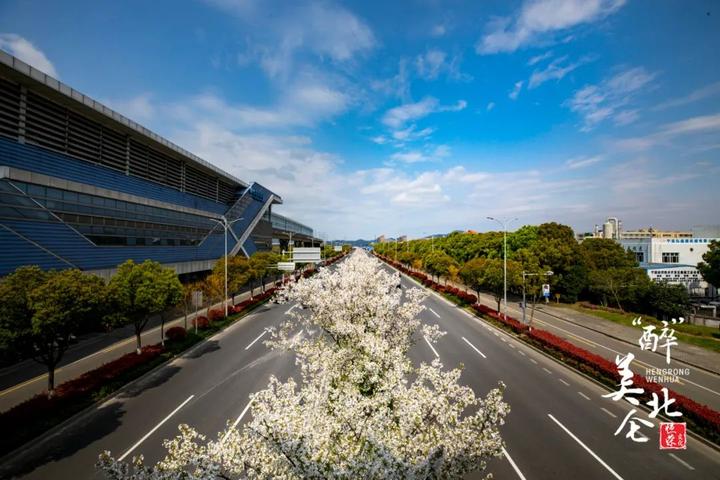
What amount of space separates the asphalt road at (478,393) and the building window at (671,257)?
67928 mm

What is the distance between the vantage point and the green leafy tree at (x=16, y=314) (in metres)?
13.8

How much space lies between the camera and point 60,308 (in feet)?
48.4

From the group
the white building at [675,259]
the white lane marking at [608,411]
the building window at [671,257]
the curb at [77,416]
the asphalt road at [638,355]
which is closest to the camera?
the curb at [77,416]

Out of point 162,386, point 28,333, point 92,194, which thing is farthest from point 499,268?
point 92,194

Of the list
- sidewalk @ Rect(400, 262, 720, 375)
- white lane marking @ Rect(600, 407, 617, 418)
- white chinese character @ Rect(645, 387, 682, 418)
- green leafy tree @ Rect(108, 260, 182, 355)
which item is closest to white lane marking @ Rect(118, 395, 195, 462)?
green leafy tree @ Rect(108, 260, 182, 355)

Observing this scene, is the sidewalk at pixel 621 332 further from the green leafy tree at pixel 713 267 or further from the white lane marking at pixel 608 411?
the white lane marking at pixel 608 411

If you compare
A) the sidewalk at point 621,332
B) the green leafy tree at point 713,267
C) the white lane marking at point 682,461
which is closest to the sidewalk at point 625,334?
the sidewalk at point 621,332

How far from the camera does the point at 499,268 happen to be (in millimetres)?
38031

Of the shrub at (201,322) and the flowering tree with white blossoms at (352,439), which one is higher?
the flowering tree with white blossoms at (352,439)

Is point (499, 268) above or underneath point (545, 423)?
above

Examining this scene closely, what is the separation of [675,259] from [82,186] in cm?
10203

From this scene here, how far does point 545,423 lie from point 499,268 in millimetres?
24696

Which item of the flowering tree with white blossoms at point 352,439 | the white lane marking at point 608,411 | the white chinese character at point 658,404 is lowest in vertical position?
the white lane marking at point 608,411

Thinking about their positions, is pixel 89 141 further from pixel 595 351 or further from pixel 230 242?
pixel 595 351
